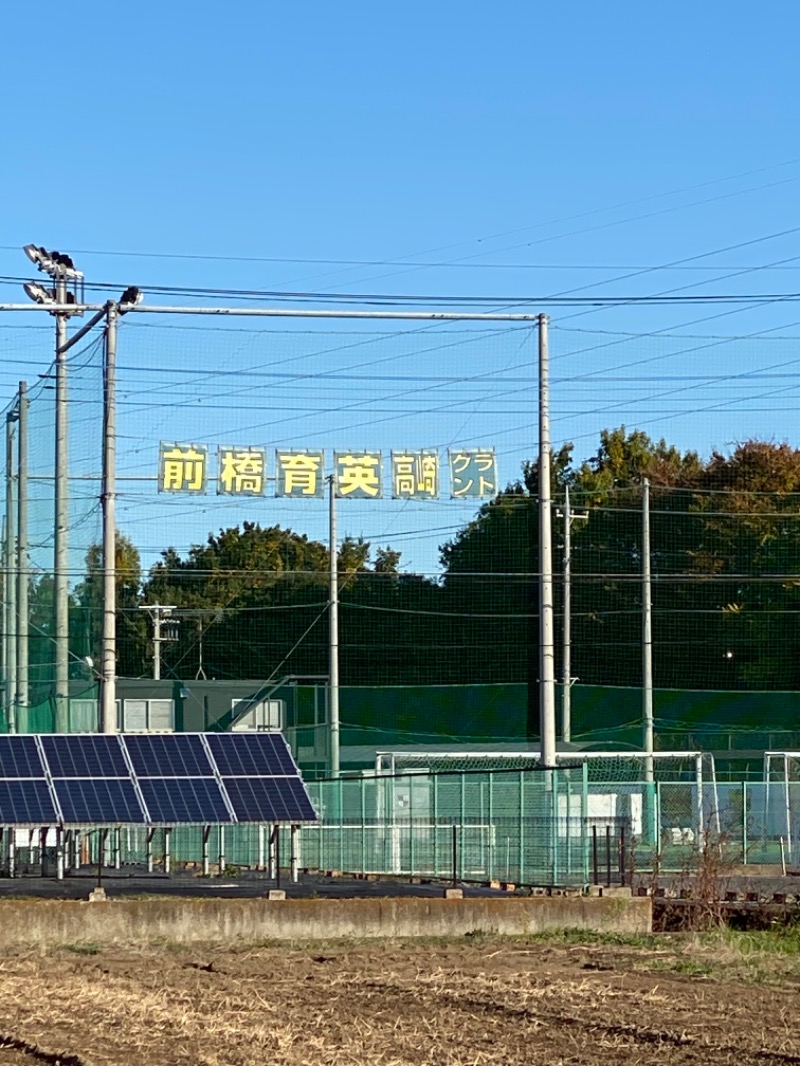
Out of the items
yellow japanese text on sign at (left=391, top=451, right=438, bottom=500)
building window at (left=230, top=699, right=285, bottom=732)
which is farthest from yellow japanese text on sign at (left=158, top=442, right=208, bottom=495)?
building window at (left=230, top=699, right=285, bottom=732)

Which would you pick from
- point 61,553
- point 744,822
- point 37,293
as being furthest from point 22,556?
point 744,822

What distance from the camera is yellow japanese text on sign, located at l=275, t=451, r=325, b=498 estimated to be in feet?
90.6

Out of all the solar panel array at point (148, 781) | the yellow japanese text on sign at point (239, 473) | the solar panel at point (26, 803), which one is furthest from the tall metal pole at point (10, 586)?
the solar panel at point (26, 803)

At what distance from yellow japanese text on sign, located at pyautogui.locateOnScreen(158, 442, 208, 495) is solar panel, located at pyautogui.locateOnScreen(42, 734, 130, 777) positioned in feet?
21.1

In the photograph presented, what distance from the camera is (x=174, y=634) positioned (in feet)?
214

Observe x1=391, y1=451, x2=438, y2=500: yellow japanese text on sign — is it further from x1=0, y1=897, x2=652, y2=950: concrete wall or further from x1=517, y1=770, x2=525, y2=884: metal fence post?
x1=0, y1=897, x2=652, y2=950: concrete wall

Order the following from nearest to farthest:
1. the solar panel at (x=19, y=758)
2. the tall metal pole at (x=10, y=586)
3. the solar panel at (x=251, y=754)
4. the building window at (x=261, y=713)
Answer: the solar panel at (x=19, y=758), the solar panel at (x=251, y=754), the tall metal pole at (x=10, y=586), the building window at (x=261, y=713)

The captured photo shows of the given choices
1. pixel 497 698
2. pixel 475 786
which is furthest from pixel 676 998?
pixel 497 698

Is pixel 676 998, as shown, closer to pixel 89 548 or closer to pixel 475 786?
pixel 475 786

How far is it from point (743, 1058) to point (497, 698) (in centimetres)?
3377

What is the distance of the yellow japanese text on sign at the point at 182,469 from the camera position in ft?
89.3

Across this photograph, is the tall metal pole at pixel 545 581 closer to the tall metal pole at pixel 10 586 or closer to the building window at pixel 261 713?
the tall metal pole at pixel 10 586

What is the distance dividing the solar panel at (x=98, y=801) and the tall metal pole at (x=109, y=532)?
3.88m

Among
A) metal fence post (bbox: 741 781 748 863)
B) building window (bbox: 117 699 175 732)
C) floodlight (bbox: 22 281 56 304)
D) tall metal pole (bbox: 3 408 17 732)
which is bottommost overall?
metal fence post (bbox: 741 781 748 863)
